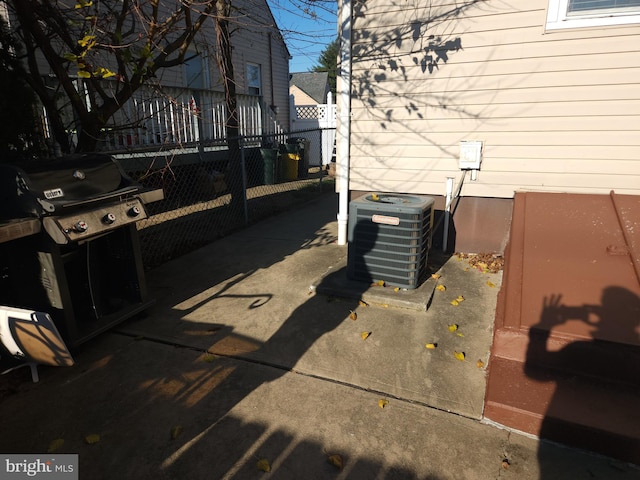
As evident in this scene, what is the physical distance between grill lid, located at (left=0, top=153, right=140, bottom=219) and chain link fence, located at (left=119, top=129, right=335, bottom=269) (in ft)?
1.79

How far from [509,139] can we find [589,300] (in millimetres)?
2644

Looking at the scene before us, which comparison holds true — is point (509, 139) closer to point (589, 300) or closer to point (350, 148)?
point (350, 148)

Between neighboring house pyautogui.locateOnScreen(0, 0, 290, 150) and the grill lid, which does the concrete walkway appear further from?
neighboring house pyautogui.locateOnScreen(0, 0, 290, 150)

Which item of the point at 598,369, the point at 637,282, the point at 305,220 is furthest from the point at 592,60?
the point at 305,220

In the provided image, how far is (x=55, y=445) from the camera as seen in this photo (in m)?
2.29

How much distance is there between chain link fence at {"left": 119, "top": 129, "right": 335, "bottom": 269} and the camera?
20.3 ft

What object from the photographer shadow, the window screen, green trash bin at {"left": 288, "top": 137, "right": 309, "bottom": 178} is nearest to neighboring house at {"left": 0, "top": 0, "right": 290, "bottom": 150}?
green trash bin at {"left": 288, "top": 137, "right": 309, "bottom": 178}

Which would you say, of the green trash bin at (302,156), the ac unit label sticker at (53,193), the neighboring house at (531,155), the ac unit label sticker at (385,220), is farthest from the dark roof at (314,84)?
the ac unit label sticker at (53,193)

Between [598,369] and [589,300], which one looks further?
[589,300]

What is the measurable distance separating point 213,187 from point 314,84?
1018 inches

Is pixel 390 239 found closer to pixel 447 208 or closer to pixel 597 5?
pixel 447 208

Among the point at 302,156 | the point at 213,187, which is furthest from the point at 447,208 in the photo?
the point at 302,156

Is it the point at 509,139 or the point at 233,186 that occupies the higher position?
the point at 509,139

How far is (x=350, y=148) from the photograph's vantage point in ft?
18.1
